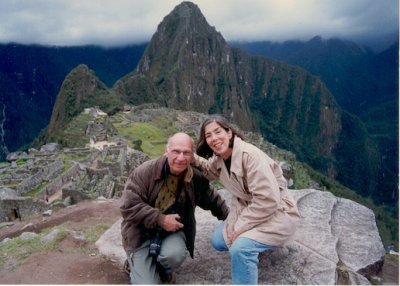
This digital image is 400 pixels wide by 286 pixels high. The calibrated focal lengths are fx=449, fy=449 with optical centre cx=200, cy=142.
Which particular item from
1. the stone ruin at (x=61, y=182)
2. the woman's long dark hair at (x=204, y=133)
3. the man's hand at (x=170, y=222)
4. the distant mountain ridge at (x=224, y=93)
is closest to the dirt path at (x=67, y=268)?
the man's hand at (x=170, y=222)

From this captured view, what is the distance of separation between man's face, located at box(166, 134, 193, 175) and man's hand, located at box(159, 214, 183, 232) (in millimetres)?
540

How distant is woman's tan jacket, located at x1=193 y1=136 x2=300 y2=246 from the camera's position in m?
4.29

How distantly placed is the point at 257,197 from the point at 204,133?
0.87 meters

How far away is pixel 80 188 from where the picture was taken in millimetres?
17328

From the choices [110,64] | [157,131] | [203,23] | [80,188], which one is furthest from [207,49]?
[80,188]

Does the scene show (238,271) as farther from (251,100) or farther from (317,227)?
(251,100)

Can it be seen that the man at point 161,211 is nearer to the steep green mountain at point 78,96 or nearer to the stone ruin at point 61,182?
the stone ruin at point 61,182

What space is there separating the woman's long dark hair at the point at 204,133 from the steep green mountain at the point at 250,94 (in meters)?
82.7

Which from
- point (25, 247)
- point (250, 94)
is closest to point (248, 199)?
point (25, 247)

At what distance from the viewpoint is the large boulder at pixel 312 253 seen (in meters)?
5.05

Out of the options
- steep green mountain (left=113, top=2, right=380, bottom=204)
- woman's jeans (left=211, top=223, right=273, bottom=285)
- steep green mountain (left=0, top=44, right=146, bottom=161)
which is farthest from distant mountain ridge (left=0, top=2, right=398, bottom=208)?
woman's jeans (left=211, top=223, right=273, bottom=285)

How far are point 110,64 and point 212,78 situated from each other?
35.7 metres

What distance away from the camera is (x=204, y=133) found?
465 cm

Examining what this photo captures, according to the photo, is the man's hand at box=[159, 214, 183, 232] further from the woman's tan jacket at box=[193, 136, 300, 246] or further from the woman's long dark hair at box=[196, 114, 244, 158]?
the woman's long dark hair at box=[196, 114, 244, 158]
